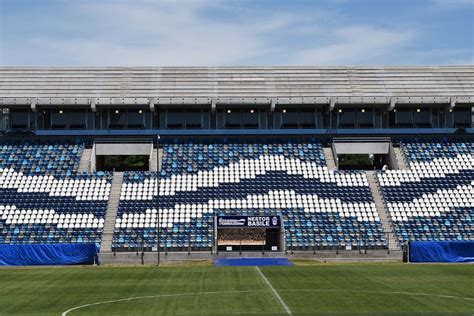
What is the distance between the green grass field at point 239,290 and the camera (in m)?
29.7

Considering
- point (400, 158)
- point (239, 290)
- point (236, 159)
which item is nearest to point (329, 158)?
point (400, 158)

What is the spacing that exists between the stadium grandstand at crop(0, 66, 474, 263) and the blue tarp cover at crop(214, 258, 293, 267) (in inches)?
78.5

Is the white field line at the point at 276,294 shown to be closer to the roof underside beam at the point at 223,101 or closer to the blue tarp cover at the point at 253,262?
the blue tarp cover at the point at 253,262

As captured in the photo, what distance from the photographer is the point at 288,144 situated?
73000mm

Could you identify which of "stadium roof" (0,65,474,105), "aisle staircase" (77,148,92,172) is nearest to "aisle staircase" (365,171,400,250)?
"stadium roof" (0,65,474,105)

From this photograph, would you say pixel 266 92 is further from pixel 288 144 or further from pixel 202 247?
pixel 202 247

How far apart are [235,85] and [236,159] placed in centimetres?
941

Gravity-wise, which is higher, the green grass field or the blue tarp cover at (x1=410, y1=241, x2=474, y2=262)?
the blue tarp cover at (x1=410, y1=241, x2=474, y2=262)

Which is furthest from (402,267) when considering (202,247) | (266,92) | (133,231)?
(266,92)

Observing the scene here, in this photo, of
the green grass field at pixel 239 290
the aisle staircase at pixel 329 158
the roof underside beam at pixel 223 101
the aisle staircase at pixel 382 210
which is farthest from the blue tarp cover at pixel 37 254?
the aisle staircase at pixel 329 158

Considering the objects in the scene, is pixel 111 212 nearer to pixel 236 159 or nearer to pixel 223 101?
pixel 236 159

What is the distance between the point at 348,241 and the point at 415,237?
573cm

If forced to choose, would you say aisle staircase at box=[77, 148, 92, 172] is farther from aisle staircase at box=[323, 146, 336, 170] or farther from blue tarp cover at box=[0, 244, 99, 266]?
aisle staircase at box=[323, 146, 336, 170]

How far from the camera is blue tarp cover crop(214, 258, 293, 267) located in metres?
54.1
